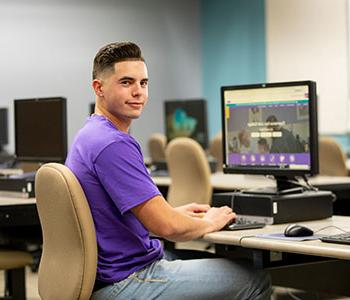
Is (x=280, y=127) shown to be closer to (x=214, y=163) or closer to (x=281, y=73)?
(x=214, y=163)

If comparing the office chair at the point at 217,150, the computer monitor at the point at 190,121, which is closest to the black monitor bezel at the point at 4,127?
the computer monitor at the point at 190,121

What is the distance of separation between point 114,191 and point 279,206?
31.9 inches

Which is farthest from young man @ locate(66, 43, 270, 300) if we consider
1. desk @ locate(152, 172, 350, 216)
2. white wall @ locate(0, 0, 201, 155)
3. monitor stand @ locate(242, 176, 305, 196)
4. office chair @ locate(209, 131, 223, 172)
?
white wall @ locate(0, 0, 201, 155)

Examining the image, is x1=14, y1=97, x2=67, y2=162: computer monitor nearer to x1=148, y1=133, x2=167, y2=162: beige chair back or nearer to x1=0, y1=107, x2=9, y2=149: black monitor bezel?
x1=148, y1=133, x2=167, y2=162: beige chair back

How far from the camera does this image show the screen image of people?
3141mm

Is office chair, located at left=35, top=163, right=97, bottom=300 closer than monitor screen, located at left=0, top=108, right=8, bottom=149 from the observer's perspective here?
Yes

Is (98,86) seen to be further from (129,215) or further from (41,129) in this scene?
(41,129)

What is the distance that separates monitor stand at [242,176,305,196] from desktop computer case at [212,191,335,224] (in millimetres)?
33

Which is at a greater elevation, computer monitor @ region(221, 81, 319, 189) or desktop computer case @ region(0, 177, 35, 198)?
computer monitor @ region(221, 81, 319, 189)

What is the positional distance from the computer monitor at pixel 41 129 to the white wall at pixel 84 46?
4.38 metres

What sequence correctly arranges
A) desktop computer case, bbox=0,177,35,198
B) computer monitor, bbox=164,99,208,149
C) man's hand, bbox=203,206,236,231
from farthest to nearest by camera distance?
computer monitor, bbox=164,99,208,149 < desktop computer case, bbox=0,177,35,198 < man's hand, bbox=203,206,236,231

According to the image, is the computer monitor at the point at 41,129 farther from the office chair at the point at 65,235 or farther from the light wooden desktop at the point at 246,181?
the office chair at the point at 65,235

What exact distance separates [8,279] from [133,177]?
1.78 m

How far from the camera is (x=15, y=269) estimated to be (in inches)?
157
